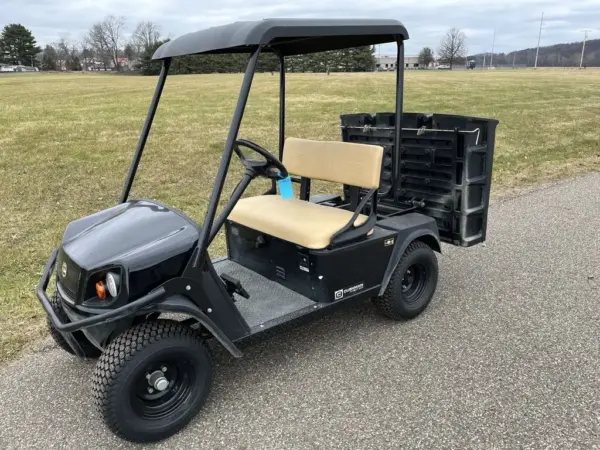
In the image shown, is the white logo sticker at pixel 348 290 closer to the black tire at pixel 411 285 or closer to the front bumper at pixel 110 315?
the black tire at pixel 411 285

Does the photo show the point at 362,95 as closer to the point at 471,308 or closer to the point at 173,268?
the point at 471,308

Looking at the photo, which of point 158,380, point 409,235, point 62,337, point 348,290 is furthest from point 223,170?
point 409,235

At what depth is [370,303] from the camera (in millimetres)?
3691

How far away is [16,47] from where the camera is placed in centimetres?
7656

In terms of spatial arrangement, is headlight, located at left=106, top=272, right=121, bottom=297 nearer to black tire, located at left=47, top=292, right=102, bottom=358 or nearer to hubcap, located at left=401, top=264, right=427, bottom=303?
black tire, located at left=47, top=292, right=102, bottom=358

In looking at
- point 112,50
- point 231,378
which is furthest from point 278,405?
point 112,50

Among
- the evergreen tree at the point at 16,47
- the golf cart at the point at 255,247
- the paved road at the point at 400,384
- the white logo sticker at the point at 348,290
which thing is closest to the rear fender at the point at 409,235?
the golf cart at the point at 255,247

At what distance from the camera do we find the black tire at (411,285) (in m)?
3.29

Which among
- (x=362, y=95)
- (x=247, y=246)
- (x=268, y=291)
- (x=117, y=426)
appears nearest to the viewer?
(x=117, y=426)

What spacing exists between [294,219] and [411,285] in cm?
100

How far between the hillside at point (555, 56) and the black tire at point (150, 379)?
79.3 m

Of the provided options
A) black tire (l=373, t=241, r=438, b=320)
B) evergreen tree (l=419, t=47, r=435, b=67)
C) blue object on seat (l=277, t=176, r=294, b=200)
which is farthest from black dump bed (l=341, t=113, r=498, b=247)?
evergreen tree (l=419, t=47, r=435, b=67)

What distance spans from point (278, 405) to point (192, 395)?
17.0 inches

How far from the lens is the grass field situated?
511 centimetres
